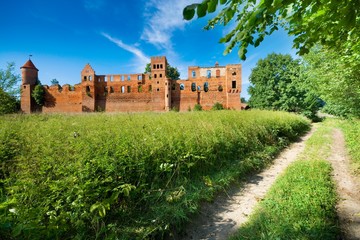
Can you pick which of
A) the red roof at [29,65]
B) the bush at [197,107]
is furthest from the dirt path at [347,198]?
the red roof at [29,65]

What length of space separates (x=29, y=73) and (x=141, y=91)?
82.0 feet

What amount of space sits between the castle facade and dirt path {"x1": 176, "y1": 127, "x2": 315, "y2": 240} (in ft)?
113

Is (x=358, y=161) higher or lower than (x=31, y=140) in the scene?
lower

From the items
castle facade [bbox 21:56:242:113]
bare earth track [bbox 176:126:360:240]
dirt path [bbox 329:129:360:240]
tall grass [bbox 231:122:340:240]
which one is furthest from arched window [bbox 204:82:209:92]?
tall grass [bbox 231:122:340:240]

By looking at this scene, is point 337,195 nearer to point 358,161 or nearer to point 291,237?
point 291,237

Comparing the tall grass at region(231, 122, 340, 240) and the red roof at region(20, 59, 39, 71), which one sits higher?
the red roof at region(20, 59, 39, 71)

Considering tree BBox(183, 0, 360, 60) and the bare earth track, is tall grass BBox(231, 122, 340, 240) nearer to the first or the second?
the bare earth track

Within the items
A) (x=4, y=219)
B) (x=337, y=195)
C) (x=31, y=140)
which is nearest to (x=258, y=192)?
(x=337, y=195)

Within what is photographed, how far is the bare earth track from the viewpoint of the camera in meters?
2.98

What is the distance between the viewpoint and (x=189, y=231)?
306 centimetres

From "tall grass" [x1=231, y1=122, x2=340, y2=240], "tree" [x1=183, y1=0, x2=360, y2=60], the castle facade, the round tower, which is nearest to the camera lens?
"tree" [x1=183, y1=0, x2=360, y2=60]

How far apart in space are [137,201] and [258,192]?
2.80m

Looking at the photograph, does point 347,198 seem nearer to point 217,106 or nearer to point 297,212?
point 297,212

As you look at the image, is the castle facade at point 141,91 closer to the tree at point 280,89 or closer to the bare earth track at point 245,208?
the tree at point 280,89
